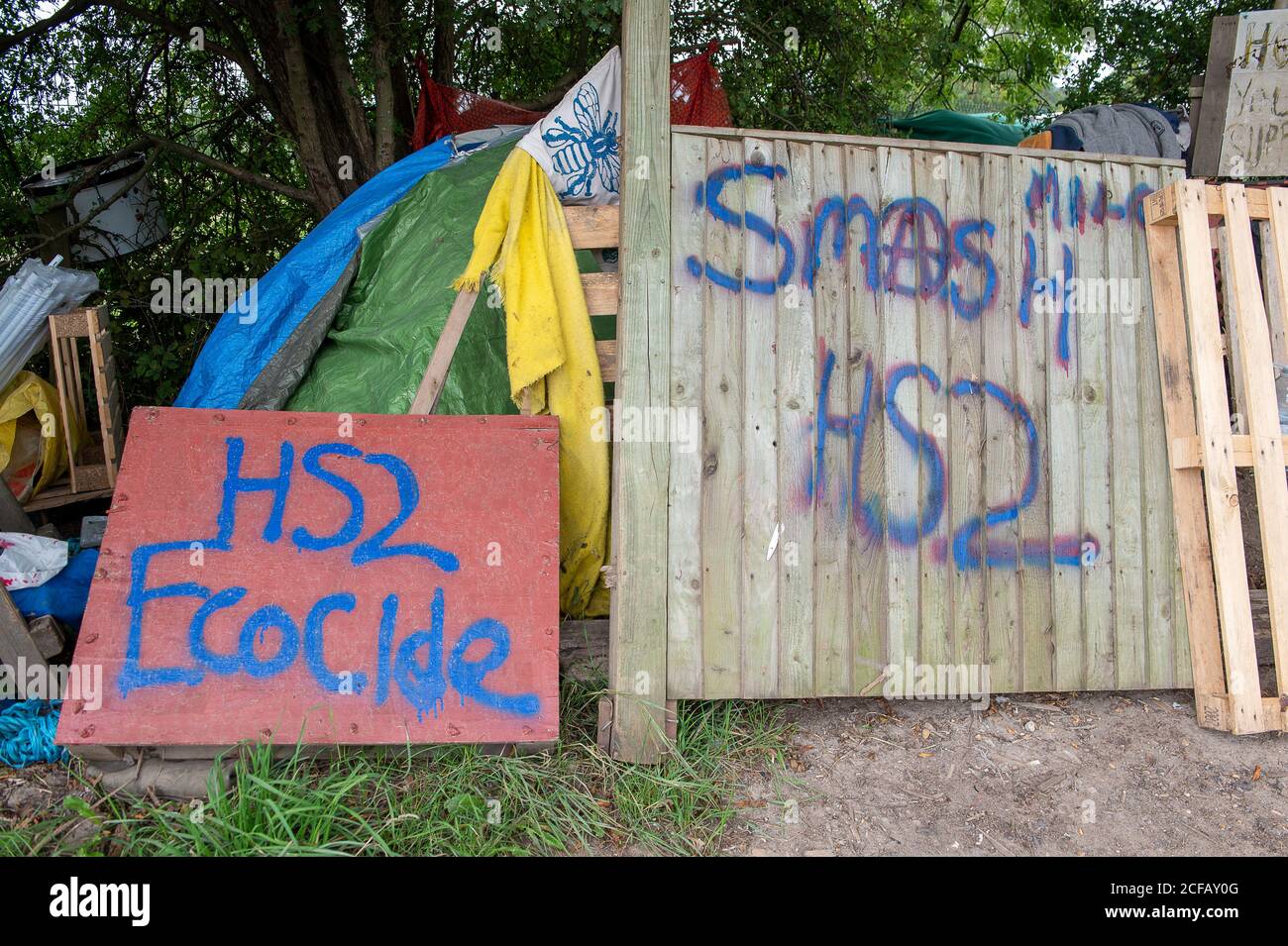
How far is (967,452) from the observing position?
3.39 metres

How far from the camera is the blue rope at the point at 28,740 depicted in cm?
295

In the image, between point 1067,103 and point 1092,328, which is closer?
point 1092,328

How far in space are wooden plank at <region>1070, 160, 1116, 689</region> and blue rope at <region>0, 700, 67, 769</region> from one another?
12.5ft

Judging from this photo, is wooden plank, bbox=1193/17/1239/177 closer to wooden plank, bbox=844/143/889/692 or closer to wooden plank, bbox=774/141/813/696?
wooden plank, bbox=844/143/889/692

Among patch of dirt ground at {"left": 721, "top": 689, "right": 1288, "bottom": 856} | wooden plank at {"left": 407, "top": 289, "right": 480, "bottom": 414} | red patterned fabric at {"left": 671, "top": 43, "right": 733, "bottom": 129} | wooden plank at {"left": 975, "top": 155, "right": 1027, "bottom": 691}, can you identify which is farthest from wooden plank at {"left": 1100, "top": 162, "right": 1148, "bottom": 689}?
wooden plank at {"left": 407, "top": 289, "right": 480, "bottom": 414}

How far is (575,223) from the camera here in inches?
136

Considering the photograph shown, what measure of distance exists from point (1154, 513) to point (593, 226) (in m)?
2.55

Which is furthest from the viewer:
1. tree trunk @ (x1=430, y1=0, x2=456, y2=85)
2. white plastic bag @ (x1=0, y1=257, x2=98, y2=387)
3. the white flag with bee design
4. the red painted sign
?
tree trunk @ (x1=430, y1=0, x2=456, y2=85)

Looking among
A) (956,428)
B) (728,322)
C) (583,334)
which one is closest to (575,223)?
(583,334)

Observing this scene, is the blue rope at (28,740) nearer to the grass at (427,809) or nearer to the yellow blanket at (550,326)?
the grass at (427,809)

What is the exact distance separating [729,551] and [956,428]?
104 cm

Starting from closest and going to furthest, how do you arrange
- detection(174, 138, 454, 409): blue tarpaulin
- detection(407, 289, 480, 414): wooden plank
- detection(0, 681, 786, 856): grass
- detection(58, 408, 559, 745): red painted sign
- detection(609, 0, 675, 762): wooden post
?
detection(0, 681, 786, 856): grass, detection(58, 408, 559, 745): red painted sign, detection(609, 0, 675, 762): wooden post, detection(407, 289, 480, 414): wooden plank, detection(174, 138, 454, 409): blue tarpaulin

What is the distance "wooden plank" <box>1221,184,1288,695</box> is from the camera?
11.1 feet
